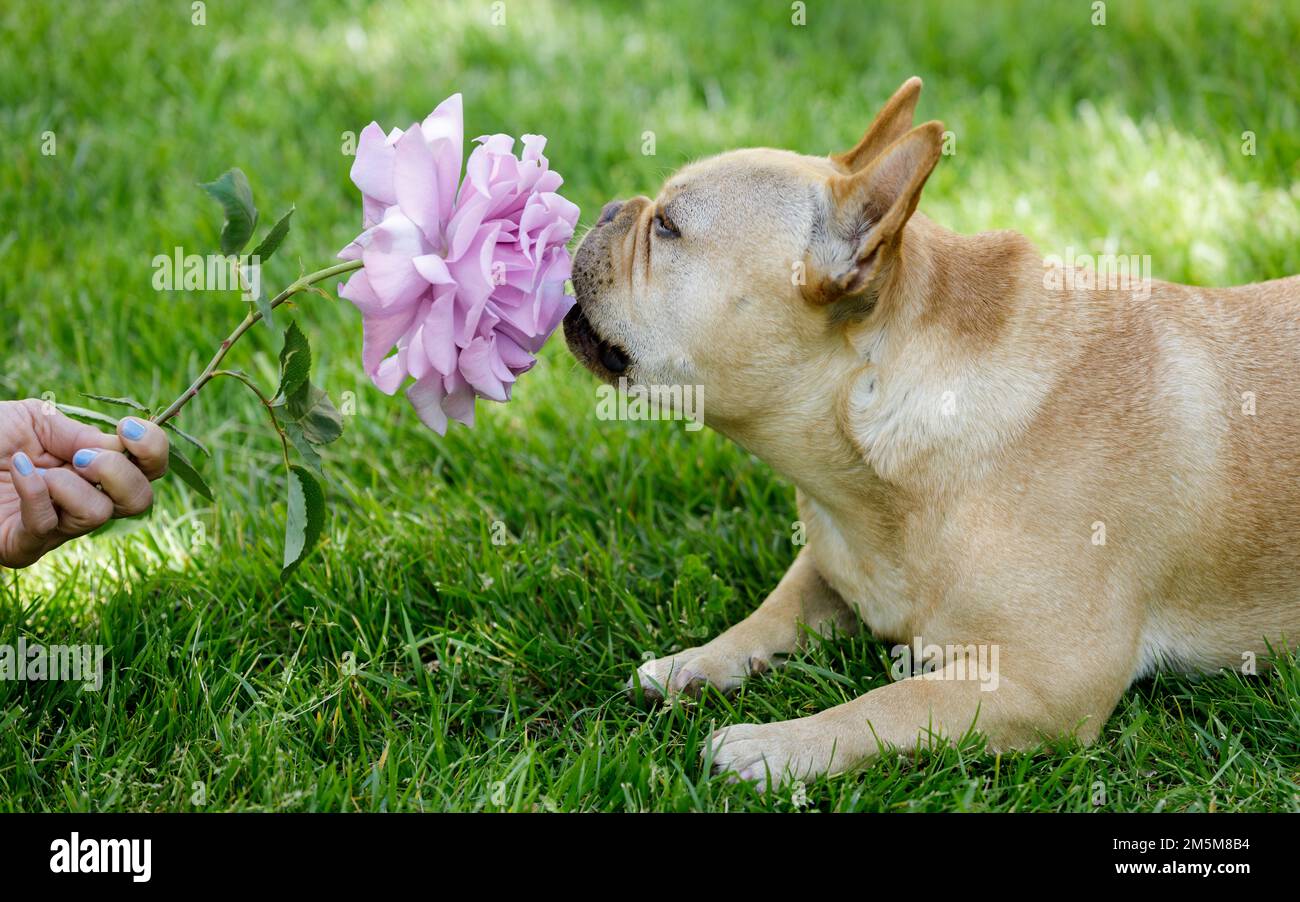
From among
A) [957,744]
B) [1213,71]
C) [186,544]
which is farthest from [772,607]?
[1213,71]

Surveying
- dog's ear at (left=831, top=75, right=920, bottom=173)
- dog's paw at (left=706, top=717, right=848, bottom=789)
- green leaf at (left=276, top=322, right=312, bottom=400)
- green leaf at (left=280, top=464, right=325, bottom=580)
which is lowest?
dog's paw at (left=706, top=717, right=848, bottom=789)

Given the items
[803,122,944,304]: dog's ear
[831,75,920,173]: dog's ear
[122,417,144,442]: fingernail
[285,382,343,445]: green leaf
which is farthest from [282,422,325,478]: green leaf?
[831,75,920,173]: dog's ear

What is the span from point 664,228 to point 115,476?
A: 4.98 feet

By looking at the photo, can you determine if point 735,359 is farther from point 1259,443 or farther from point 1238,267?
point 1238,267

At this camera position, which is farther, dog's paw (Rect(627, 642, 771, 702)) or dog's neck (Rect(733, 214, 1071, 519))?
dog's paw (Rect(627, 642, 771, 702))

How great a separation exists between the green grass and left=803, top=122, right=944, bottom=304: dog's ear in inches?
43.8

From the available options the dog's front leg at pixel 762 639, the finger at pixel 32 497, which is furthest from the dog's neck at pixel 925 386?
the finger at pixel 32 497

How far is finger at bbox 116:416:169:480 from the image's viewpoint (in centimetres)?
293

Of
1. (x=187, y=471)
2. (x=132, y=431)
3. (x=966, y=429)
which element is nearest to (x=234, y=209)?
(x=132, y=431)

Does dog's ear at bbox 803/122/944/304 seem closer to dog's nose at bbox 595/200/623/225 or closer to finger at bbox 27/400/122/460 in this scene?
dog's nose at bbox 595/200/623/225

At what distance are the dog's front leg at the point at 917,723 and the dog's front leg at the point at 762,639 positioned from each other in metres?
0.34

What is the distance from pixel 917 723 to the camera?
3260mm
